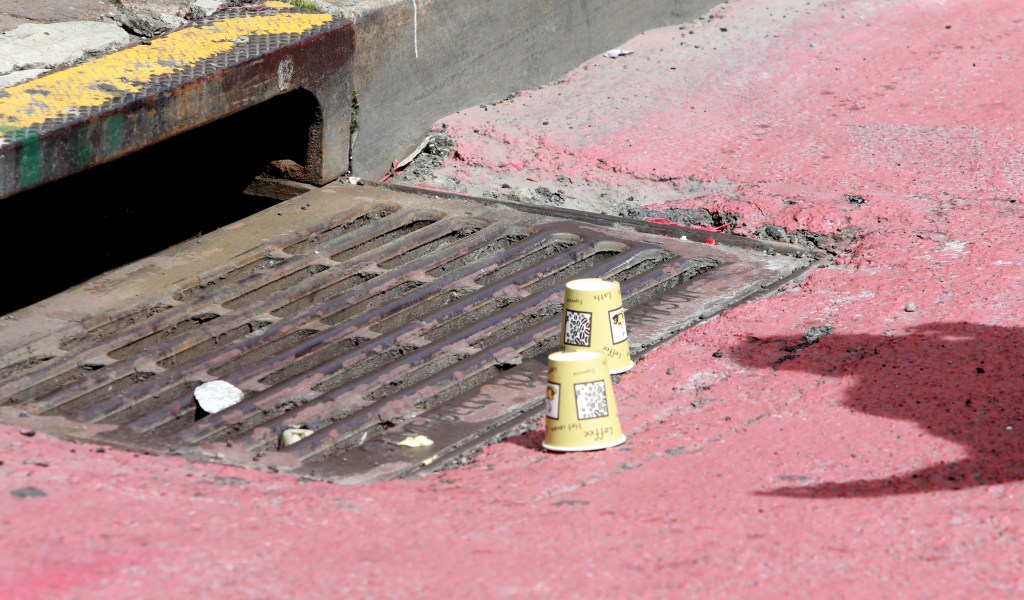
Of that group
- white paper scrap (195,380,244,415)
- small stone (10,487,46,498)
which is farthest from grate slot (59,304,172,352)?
small stone (10,487,46,498)

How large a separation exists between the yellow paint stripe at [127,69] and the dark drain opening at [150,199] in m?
0.34

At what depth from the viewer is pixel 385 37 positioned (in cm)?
520

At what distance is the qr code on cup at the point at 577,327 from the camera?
11.2ft

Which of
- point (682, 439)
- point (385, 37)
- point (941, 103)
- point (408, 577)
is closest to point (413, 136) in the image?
point (385, 37)

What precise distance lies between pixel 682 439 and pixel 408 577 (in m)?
0.98

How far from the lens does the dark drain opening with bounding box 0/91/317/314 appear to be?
4715 millimetres

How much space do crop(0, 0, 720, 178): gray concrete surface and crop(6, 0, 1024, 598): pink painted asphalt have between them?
0.36 m

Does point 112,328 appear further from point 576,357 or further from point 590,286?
point 576,357

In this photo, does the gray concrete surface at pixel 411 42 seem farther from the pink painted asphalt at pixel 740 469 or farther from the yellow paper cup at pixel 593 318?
the yellow paper cup at pixel 593 318

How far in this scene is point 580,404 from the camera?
302 centimetres

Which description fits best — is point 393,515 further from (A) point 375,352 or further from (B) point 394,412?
(A) point 375,352

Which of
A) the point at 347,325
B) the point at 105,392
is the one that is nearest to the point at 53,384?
the point at 105,392

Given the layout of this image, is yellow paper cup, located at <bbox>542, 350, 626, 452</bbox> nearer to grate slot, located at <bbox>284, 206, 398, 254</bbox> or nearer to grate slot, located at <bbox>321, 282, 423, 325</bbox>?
grate slot, located at <bbox>321, 282, 423, 325</bbox>

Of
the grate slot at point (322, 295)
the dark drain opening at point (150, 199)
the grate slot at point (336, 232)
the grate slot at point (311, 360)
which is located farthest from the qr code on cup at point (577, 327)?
the dark drain opening at point (150, 199)
